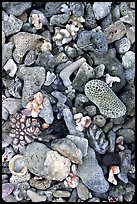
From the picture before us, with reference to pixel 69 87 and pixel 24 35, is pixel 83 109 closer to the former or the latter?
pixel 69 87

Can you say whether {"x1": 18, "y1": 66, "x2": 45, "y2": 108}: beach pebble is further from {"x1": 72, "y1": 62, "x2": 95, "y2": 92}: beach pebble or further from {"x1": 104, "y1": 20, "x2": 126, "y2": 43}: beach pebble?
{"x1": 104, "y1": 20, "x2": 126, "y2": 43}: beach pebble

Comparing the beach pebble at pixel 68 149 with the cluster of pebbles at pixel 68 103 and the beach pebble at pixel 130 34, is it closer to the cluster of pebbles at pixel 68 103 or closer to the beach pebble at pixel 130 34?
the cluster of pebbles at pixel 68 103

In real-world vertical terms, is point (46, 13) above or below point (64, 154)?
above

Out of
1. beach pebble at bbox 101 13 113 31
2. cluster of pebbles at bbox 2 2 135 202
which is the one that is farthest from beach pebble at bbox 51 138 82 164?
beach pebble at bbox 101 13 113 31

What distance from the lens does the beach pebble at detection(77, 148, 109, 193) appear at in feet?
5.22

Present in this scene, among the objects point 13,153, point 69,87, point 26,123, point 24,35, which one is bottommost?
point 13,153

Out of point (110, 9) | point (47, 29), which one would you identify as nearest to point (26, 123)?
point (47, 29)

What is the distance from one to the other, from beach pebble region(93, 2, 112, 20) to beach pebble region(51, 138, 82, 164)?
460mm

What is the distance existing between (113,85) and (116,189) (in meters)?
0.37

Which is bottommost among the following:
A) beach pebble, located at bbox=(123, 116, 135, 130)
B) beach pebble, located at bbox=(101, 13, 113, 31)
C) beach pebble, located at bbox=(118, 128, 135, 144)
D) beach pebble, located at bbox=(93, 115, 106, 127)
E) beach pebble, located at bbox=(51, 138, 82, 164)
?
beach pebble, located at bbox=(51, 138, 82, 164)

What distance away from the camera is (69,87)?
162 centimetres

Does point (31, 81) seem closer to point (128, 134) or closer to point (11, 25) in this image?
point (11, 25)

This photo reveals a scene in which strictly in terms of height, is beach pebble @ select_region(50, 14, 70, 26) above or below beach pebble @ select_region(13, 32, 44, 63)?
above

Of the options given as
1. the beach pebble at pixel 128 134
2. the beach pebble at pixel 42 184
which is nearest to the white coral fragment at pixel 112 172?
the beach pebble at pixel 128 134
